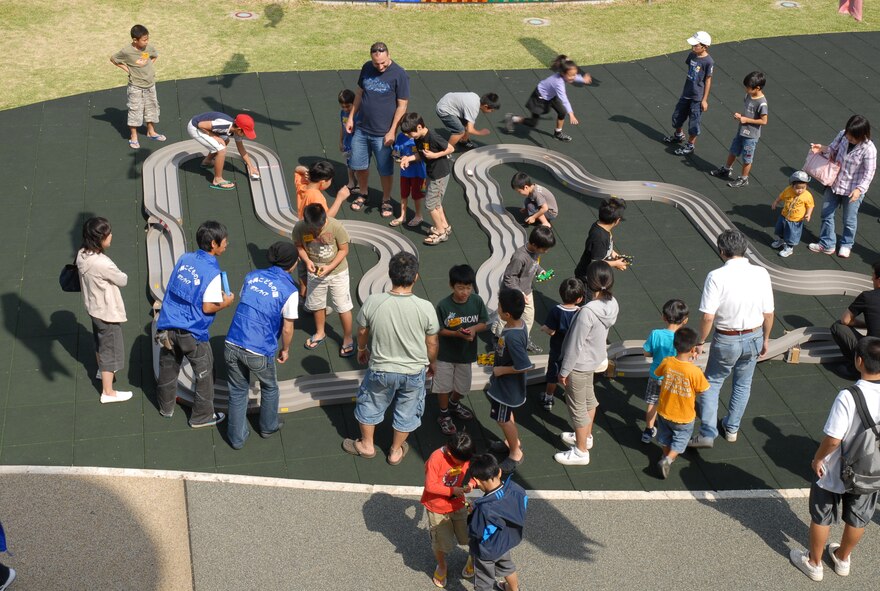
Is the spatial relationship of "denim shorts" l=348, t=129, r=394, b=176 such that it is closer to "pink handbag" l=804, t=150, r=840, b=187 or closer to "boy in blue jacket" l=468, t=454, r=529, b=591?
"pink handbag" l=804, t=150, r=840, b=187

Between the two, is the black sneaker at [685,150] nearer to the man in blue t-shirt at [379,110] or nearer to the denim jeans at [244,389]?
the man in blue t-shirt at [379,110]

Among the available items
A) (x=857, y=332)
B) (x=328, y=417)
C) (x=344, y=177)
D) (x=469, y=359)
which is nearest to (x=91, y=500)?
(x=328, y=417)

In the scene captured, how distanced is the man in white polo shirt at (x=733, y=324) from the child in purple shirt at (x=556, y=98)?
575 centimetres

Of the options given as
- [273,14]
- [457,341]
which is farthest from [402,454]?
[273,14]

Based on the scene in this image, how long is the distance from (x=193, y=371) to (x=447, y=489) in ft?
9.77

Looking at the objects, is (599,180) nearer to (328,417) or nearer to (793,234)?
(793,234)

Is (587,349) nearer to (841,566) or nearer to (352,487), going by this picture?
(352,487)

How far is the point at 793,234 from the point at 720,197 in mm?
1524

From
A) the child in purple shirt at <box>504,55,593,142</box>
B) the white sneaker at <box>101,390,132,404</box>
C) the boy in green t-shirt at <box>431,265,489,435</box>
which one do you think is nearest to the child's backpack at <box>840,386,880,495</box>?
the boy in green t-shirt at <box>431,265,489,435</box>

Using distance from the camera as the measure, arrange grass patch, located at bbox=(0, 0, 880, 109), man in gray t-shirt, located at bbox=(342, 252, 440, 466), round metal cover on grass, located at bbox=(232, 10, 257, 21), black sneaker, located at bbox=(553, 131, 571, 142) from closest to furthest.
Answer: man in gray t-shirt, located at bbox=(342, 252, 440, 466), black sneaker, located at bbox=(553, 131, 571, 142), grass patch, located at bbox=(0, 0, 880, 109), round metal cover on grass, located at bbox=(232, 10, 257, 21)

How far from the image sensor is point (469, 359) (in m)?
8.33

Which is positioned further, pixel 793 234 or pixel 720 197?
pixel 720 197

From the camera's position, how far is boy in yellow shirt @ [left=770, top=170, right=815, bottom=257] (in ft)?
36.4

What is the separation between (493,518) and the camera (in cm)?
634
